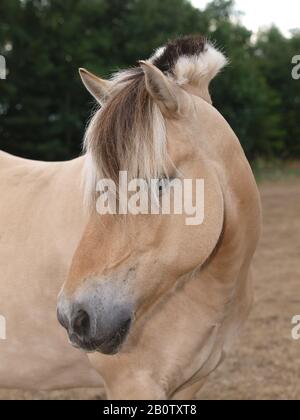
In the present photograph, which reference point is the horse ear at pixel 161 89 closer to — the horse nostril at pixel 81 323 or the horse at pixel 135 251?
the horse at pixel 135 251

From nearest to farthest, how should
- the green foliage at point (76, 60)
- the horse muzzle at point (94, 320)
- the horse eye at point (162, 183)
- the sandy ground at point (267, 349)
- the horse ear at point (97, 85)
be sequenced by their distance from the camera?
the horse muzzle at point (94, 320)
the horse eye at point (162, 183)
the horse ear at point (97, 85)
the sandy ground at point (267, 349)
the green foliage at point (76, 60)

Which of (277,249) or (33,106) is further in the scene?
(33,106)

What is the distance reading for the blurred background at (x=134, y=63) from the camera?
195 inches

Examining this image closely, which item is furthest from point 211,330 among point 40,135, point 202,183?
point 40,135

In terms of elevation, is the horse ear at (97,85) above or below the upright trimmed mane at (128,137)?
above

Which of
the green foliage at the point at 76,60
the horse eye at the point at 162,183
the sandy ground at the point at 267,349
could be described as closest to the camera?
the horse eye at the point at 162,183

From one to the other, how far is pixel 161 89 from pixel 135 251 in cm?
56

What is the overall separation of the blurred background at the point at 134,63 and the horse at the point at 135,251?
1.92m

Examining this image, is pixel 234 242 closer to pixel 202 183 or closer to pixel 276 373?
pixel 202 183

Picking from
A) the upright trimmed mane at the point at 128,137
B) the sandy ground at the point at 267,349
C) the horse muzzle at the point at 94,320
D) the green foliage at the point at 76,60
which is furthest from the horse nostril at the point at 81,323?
the green foliage at the point at 76,60

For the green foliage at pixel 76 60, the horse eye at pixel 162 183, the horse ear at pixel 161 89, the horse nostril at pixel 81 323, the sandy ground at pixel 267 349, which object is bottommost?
the sandy ground at pixel 267 349

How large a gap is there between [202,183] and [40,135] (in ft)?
74.4

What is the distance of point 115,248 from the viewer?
1956 mm
